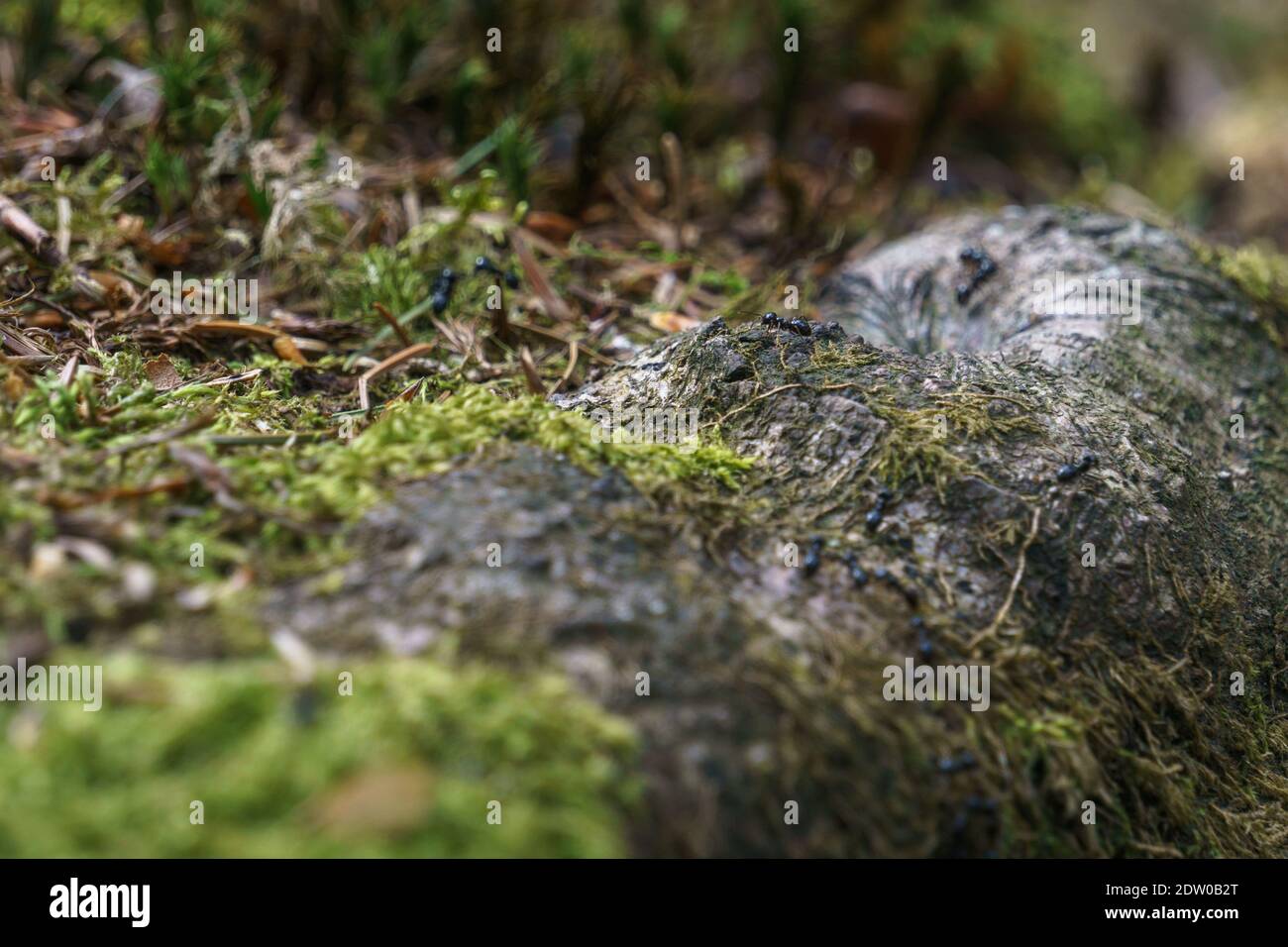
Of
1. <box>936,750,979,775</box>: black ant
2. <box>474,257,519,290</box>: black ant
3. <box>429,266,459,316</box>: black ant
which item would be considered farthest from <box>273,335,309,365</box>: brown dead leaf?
<box>936,750,979,775</box>: black ant

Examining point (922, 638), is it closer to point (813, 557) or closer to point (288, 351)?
point (813, 557)

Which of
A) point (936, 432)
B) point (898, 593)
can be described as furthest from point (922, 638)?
point (936, 432)

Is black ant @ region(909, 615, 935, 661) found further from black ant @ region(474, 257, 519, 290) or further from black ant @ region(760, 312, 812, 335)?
black ant @ region(474, 257, 519, 290)

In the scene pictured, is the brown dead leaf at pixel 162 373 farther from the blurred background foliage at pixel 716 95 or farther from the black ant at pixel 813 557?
the black ant at pixel 813 557

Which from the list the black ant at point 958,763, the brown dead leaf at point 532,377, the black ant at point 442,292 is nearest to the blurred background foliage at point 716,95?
the black ant at point 442,292

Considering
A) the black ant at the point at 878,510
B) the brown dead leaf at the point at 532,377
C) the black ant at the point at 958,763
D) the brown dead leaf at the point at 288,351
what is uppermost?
the brown dead leaf at the point at 288,351

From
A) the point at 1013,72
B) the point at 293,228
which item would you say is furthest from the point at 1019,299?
the point at 1013,72

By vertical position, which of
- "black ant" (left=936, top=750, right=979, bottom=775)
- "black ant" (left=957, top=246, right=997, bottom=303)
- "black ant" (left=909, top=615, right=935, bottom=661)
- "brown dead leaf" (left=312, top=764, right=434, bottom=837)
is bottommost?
"black ant" (left=936, top=750, right=979, bottom=775)

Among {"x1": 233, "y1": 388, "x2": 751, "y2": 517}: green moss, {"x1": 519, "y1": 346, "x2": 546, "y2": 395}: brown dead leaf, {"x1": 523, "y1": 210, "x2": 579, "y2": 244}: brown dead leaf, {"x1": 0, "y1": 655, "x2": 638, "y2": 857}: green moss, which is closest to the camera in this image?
{"x1": 0, "y1": 655, "x2": 638, "y2": 857}: green moss
